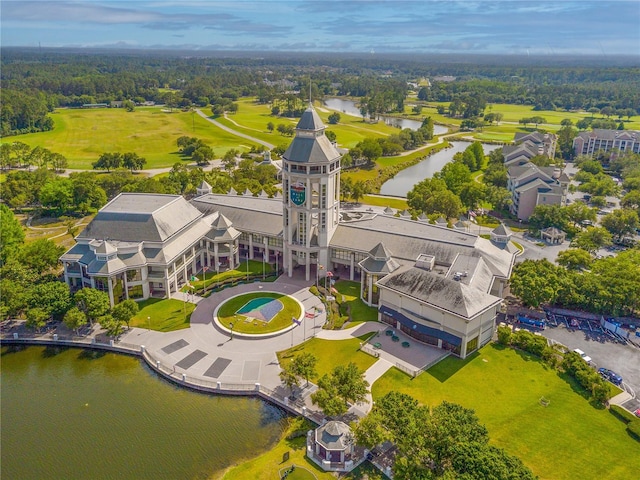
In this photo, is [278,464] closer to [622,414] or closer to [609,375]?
[622,414]

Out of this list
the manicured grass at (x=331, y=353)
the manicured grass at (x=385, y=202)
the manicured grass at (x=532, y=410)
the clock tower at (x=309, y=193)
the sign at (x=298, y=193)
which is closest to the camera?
the manicured grass at (x=532, y=410)

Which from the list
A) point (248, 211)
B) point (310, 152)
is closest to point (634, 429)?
point (310, 152)

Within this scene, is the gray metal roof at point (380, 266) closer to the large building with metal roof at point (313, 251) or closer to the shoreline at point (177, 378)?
the large building with metal roof at point (313, 251)

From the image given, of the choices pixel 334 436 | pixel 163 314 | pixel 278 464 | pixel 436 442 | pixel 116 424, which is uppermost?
pixel 436 442

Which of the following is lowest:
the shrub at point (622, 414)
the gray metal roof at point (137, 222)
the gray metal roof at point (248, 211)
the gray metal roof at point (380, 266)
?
the shrub at point (622, 414)

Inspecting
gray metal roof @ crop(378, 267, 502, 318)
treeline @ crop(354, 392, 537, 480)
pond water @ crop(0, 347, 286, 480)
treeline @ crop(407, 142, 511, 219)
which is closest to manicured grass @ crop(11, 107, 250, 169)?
treeline @ crop(407, 142, 511, 219)

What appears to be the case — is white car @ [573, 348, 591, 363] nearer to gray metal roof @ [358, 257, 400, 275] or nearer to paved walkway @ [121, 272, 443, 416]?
paved walkway @ [121, 272, 443, 416]

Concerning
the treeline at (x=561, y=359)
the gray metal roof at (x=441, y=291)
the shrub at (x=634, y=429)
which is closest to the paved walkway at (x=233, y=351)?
the gray metal roof at (x=441, y=291)
